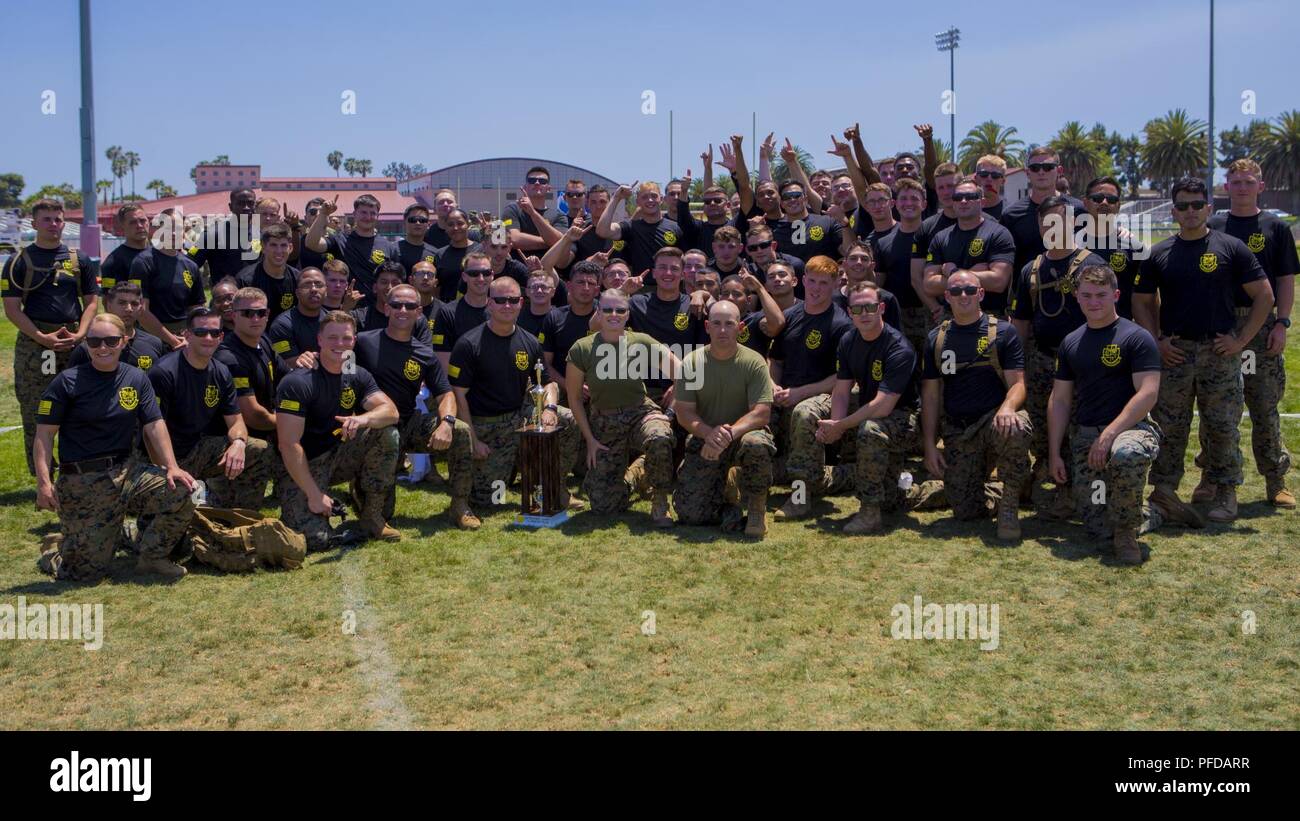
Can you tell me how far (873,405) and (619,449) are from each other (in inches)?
84.9

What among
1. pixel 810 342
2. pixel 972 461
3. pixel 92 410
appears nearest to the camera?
pixel 92 410

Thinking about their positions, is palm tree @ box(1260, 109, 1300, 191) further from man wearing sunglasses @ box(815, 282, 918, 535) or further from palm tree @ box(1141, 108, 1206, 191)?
man wearing sunglasses @ box(815, 282, 918, 535)

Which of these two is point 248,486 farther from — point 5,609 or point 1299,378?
point 1299,378

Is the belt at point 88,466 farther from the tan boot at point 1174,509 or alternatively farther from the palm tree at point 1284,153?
the palm tree at point 1284,153

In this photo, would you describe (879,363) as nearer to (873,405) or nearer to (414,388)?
(873,405)

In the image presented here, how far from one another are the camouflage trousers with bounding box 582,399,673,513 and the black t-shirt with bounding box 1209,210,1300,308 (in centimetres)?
478

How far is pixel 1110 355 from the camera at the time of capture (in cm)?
784

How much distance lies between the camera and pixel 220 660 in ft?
19.6

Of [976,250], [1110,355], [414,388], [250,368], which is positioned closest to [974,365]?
[1110,355]

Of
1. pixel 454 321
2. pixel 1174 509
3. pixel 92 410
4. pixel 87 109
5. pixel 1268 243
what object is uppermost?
pixel 87 109

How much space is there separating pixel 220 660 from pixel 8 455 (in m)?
6.79

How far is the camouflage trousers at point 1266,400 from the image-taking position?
8.69 meters

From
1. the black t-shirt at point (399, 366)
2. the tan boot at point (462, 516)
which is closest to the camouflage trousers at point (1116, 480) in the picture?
the tan boot at point (462, 516)

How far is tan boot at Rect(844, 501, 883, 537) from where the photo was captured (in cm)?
839
